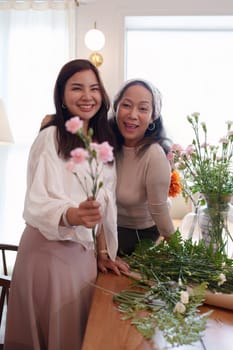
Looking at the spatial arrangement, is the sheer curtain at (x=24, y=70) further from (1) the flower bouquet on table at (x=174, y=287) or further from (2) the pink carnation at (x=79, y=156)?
(2) the pink carnation at (x=79, y=156)

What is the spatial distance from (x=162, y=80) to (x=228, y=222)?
2.45 m

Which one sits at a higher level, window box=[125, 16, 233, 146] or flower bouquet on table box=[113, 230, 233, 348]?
window box=[125, 16, 233, 146]

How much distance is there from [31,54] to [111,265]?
2.38 m

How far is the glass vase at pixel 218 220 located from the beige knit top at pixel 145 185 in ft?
0.62

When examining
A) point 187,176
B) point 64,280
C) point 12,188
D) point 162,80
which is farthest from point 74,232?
point 162,80

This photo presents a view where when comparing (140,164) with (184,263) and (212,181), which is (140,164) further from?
(184,263)

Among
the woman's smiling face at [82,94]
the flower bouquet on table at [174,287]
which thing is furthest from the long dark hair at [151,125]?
the flower bouquet on table at [174,287]

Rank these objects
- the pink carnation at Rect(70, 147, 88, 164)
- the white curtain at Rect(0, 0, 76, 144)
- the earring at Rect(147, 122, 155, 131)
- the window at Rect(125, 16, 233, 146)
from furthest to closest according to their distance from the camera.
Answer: the window at Rect(125, 16, 233, 146), the white curtain at Rect(0, 0, 76, 144), the earring at Rect(147, 122, 155, 131), the pink carnation at Rect(70, 147, 88, 164)

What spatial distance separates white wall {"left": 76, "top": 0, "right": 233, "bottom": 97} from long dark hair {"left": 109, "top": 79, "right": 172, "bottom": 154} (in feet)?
5.81

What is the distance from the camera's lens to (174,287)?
1.05 meters

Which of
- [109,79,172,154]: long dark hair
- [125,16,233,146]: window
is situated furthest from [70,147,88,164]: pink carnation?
[125,16,233,146]: window

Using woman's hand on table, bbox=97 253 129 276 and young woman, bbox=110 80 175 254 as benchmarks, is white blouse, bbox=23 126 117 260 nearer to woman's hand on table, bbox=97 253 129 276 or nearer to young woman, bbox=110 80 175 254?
woman's hand on table, bbox=97 253 129 276

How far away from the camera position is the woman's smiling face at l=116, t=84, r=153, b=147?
137 cm

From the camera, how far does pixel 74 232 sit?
1.12 m
